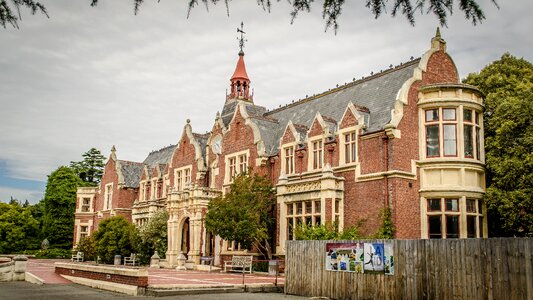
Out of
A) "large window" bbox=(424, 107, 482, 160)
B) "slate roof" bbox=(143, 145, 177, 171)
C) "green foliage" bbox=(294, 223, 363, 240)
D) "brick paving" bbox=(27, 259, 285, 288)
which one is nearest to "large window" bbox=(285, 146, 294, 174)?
"brick paving" bbox=(27, 259, 285, 288)

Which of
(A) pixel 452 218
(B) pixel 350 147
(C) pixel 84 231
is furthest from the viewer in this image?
(C) pixel 84 231

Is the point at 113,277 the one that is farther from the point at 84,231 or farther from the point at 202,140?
the point at 84,231

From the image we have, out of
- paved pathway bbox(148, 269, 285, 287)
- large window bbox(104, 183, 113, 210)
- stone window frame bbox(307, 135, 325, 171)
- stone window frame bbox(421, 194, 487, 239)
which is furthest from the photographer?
large window bbox(104, 183, 113, 210)

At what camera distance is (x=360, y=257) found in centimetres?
1802

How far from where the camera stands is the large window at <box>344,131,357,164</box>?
94.0 feet

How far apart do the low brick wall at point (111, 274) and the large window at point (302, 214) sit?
10.7 metres

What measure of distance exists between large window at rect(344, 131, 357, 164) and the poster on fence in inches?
393

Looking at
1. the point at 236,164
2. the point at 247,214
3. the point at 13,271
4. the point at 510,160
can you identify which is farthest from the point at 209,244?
the point at 510,160

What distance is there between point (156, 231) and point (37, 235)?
33.7 meters

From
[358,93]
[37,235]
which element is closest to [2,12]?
[358,93]

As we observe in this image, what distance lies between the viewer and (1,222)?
62.2 m

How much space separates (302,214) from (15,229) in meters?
45.5

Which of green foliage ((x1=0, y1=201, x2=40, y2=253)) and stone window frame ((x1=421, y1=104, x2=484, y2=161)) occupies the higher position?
stone window frame ((x1=421, y1=104, x2=484, y2=161))

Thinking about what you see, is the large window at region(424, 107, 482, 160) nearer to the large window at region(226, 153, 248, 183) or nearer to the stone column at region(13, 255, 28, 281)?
the large window at region(226, 153, 248, 183)
